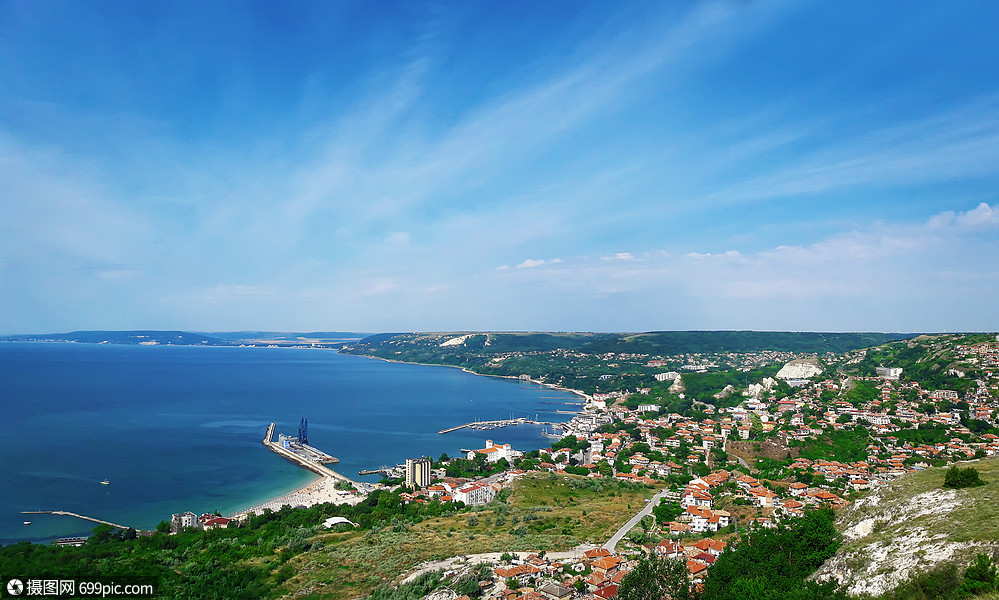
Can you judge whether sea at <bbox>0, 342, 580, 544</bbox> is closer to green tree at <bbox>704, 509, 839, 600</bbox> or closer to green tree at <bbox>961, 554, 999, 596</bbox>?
green tree at <bbox>704, 509, 839, 600</bbox>

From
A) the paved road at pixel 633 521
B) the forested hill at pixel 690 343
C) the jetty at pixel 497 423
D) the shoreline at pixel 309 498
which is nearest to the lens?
the paved road at pixel 633 521

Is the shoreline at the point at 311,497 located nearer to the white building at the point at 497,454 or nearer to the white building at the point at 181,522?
the white building at the point at 181,522

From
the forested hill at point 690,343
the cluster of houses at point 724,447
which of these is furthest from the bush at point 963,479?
the forested hill at point 690,343

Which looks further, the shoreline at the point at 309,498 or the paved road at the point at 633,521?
the shoreline at the point at 309,498

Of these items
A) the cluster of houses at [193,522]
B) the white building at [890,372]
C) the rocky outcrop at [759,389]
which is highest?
the white building at [890,372]

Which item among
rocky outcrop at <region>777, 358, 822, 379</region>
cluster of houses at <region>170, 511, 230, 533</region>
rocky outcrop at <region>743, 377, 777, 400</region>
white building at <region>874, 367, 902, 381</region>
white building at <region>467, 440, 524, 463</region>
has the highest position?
white building at <region>874, 367, 902, 381</region>

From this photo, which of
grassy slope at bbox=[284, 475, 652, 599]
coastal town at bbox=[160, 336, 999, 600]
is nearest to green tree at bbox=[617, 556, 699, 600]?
coastal town at bbox=[160, 336, 999, 600]
